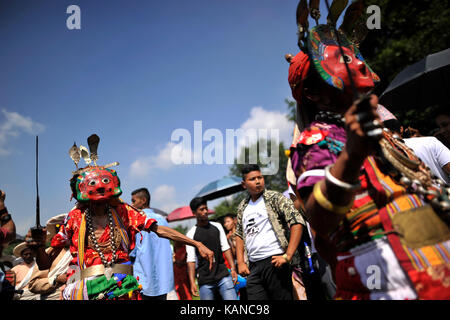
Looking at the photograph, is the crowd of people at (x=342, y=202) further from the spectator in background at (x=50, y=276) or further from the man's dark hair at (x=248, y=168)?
the spectator in background at (x=50, y=276)

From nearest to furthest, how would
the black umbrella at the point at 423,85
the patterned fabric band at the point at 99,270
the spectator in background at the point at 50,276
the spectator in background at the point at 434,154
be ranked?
the spectator in background at the point at 434,154 < the patterned fabric band at the point at 99,270 < the spectator in background at the point at 50,276 < the black umbrella at the point at 423,85

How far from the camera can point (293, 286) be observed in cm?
413

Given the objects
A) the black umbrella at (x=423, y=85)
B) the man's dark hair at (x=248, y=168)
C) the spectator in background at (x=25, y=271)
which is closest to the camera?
the man's dark hair at (x=248, y=168)

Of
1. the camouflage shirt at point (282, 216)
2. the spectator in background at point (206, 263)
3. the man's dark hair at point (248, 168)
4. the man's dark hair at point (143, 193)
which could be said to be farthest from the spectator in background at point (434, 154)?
the man's dark hair at point (143, 193)

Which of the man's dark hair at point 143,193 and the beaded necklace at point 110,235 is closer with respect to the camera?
the beaded necklace at point 110,235

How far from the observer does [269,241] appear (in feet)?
13.5

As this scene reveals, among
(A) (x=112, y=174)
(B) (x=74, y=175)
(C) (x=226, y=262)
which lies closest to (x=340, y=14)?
(A) (x=112, y=174)

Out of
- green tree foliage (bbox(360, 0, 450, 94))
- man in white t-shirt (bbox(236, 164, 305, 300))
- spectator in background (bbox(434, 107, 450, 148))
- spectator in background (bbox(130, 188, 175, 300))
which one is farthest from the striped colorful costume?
green tree foliage (bbox(360, 0, 450, 94))

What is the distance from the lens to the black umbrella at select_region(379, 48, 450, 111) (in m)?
5.14

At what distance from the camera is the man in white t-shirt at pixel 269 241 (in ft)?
13.0
